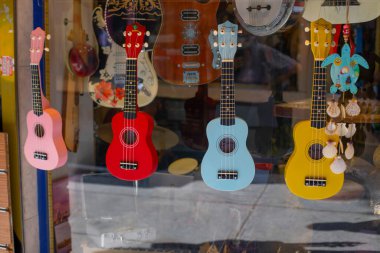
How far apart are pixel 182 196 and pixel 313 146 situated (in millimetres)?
1771

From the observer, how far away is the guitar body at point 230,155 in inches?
98.0

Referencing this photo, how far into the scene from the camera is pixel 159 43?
9.61 ft

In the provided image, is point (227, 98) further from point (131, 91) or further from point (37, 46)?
point (37, 46)

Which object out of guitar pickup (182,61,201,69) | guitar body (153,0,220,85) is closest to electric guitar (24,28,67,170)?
guitar body (153,0,220,85)

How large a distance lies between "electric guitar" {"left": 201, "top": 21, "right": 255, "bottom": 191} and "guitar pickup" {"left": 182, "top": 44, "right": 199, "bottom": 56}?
1.21 ft

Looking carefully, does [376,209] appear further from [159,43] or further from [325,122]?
[159,43]

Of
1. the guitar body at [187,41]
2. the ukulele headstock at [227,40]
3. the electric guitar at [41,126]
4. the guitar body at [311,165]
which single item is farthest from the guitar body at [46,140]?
the guitar body at [311,165]

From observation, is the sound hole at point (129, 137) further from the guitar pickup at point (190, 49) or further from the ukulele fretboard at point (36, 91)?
the guitar pickup at point (190, 49)

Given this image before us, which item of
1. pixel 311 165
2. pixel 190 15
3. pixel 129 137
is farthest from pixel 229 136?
pixel 190 15

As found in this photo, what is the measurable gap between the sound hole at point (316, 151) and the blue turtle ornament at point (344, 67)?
28 centimetres

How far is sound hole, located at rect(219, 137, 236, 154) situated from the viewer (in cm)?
250

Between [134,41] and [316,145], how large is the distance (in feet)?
3.54

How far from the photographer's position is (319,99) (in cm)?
239

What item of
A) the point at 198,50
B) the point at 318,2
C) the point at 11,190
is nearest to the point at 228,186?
the point at 198,50
